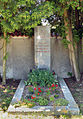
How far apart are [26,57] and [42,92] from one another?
2.51 meters

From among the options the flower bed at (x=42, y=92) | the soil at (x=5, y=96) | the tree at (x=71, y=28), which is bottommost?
the soil at (x=5, y=96)

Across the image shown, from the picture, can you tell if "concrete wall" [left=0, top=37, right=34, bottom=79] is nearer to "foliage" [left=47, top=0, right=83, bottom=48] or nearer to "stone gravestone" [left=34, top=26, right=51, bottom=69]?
"stone gravestone" [left=34, top=26, right=51, bottom=69]

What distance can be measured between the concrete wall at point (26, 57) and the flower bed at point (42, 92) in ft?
4.72

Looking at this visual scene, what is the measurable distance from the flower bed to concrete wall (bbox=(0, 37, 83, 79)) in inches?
56.7

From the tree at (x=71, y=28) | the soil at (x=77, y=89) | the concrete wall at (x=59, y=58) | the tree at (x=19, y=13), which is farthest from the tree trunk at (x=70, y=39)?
the tree at (x=19, y=13)

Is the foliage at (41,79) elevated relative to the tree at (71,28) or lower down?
lower down

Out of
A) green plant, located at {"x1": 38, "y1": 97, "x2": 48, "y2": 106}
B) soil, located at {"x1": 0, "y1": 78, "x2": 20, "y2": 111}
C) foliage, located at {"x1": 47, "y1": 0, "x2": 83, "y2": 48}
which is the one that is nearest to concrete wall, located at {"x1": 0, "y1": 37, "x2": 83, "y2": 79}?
foliage, located at {"x1": 47, "y1": 0, "x2": 83, "y2": 48}

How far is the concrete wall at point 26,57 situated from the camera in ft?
20.8

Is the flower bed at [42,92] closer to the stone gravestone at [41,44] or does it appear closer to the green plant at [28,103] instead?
the green plant at [28,103]

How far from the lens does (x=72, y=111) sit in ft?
10.5

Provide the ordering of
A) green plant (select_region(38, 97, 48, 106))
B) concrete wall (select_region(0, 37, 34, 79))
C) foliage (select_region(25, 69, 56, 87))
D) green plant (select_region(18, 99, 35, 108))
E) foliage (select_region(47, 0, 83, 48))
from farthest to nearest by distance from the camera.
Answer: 1. concrete wall (select_region(0, 37, 34, 79))
2. foliage (select_region(47, 0, 83, 48))
3. foliage (select_region(25, 69, 56, 87))
4. green plant (select_region(38, 97, 48, 106))
5. green plant (select_region(18, 99, 35, 108))

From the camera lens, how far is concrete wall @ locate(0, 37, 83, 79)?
6328 mm

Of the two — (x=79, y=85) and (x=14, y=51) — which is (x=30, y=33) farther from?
(x=79, y=85)

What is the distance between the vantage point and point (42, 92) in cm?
426
